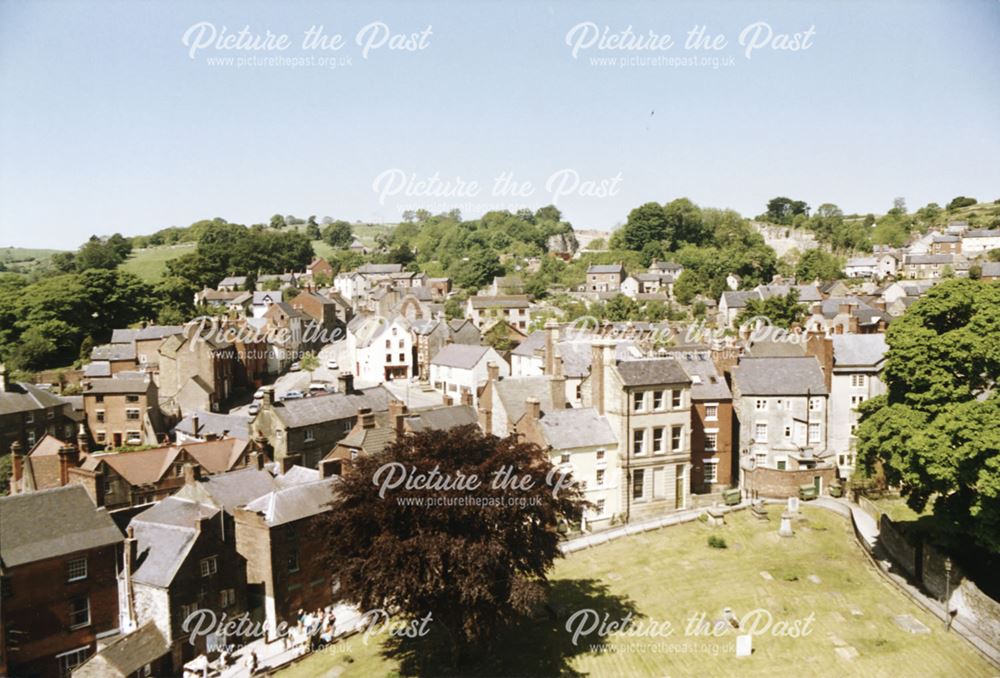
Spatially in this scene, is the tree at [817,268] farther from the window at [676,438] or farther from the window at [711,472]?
the window at [676,438]

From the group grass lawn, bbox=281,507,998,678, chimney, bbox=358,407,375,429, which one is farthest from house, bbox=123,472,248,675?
chimney, bbox=358,407,375,429

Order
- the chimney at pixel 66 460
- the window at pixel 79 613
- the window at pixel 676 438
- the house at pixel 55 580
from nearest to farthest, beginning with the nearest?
1. the house at pixel 55 580
2. the window at pixel 79 613
3. the chimney at pixel 66 460
4. the window at pixel 676 438

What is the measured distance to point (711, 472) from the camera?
4641cm

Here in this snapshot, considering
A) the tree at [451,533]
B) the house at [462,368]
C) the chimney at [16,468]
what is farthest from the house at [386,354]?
the tree at [451,533]

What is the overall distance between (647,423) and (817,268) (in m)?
99.3

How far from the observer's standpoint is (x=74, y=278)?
8869 centimetres

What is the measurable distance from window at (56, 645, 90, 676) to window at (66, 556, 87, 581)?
10.1 ft

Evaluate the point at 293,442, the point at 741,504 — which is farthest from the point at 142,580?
the point at 741,504

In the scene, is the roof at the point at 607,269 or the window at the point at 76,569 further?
the roof at the point at 607,269

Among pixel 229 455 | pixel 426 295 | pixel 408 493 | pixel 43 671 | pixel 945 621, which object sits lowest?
pixel 43 671

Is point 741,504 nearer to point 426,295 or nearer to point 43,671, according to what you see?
point 43,671

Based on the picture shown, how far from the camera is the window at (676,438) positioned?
43031 mm

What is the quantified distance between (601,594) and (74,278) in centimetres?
8452

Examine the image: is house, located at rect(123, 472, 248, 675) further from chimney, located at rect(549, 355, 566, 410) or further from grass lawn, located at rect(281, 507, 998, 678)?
chimney, located at rect(549, 355, 566, 410)
